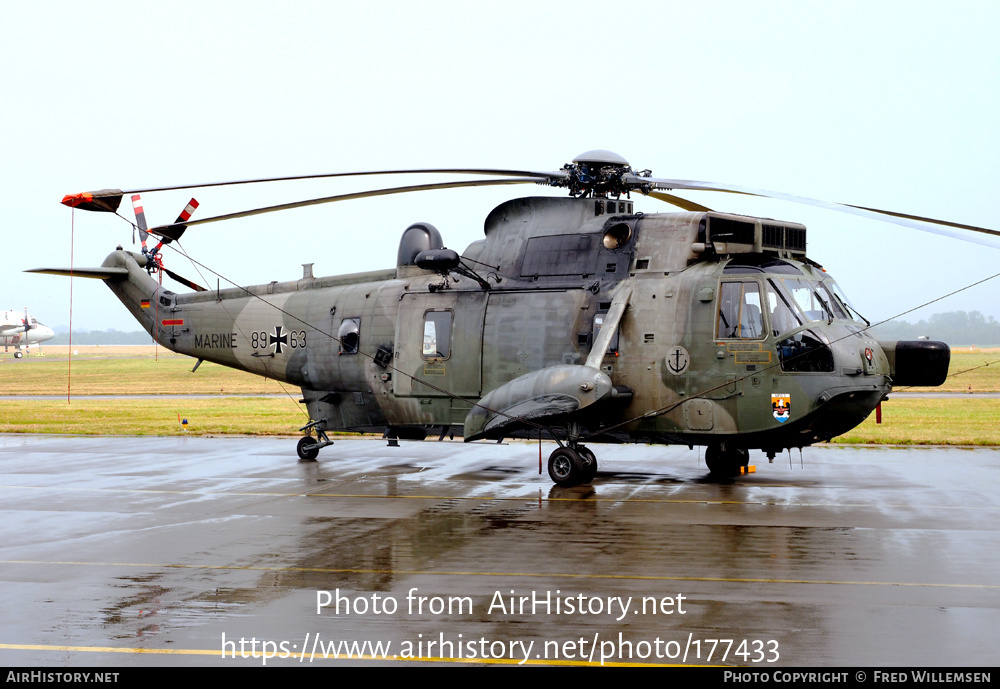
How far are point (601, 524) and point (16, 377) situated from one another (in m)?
58.8

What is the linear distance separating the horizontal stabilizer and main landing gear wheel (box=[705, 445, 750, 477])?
1300 centimetres

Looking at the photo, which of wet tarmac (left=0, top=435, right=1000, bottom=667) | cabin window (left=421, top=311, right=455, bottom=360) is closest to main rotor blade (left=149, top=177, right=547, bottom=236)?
cabin window (left=421, top=311, right=455, bottom=360)

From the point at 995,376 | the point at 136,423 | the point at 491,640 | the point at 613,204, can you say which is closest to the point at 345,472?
the point at 613,204

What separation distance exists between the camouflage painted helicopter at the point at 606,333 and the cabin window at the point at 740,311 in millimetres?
20

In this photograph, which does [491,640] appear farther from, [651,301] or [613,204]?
[613,204]

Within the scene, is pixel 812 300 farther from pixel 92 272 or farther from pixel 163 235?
pixel 92 272

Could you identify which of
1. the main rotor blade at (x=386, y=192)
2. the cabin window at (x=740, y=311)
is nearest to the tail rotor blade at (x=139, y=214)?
the main rotor blade at (x=386, y=192)

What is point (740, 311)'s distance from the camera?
13.1 metres

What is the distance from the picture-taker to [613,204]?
14.7m

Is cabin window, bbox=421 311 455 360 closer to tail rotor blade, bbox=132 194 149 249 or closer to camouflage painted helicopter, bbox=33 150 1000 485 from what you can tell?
camouflage painted helicopter, bbox=33 150 1000 485

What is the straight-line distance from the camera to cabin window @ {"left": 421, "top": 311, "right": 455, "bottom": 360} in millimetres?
15430

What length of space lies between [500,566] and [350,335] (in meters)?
8.76

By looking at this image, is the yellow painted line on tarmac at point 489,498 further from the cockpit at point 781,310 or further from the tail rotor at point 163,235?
the tail rotor at point 163,235

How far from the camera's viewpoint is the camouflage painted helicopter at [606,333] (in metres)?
12.9
